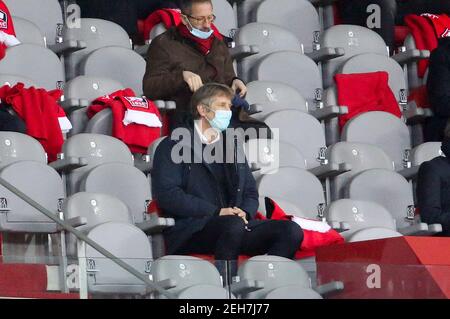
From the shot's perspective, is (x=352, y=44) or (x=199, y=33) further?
(x=352, y=44)

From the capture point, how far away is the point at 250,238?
7.10 meters

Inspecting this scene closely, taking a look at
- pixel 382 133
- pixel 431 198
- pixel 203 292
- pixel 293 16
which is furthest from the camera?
pixel 293 16

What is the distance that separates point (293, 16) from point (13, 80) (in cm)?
212

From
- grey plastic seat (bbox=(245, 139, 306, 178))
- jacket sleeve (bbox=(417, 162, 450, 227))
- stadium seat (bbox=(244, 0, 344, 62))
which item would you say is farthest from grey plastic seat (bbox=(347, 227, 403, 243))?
stadium seat (bbox=(244, 0, 344, 62))

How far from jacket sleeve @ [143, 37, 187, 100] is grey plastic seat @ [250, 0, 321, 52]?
1.51 metres

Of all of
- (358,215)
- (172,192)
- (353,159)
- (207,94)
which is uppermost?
(207,94)

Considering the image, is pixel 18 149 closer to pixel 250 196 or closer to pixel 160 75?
pixel 160 75

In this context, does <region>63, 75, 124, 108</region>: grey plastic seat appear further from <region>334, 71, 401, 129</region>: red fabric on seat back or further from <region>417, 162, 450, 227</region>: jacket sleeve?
<region>417, 162, 450, 227</region>: jacket sleeve

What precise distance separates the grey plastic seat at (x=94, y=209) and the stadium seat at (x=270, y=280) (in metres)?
1.17

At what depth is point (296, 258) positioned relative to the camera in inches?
283

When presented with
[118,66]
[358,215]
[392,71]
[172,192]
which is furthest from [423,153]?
[172,192]
